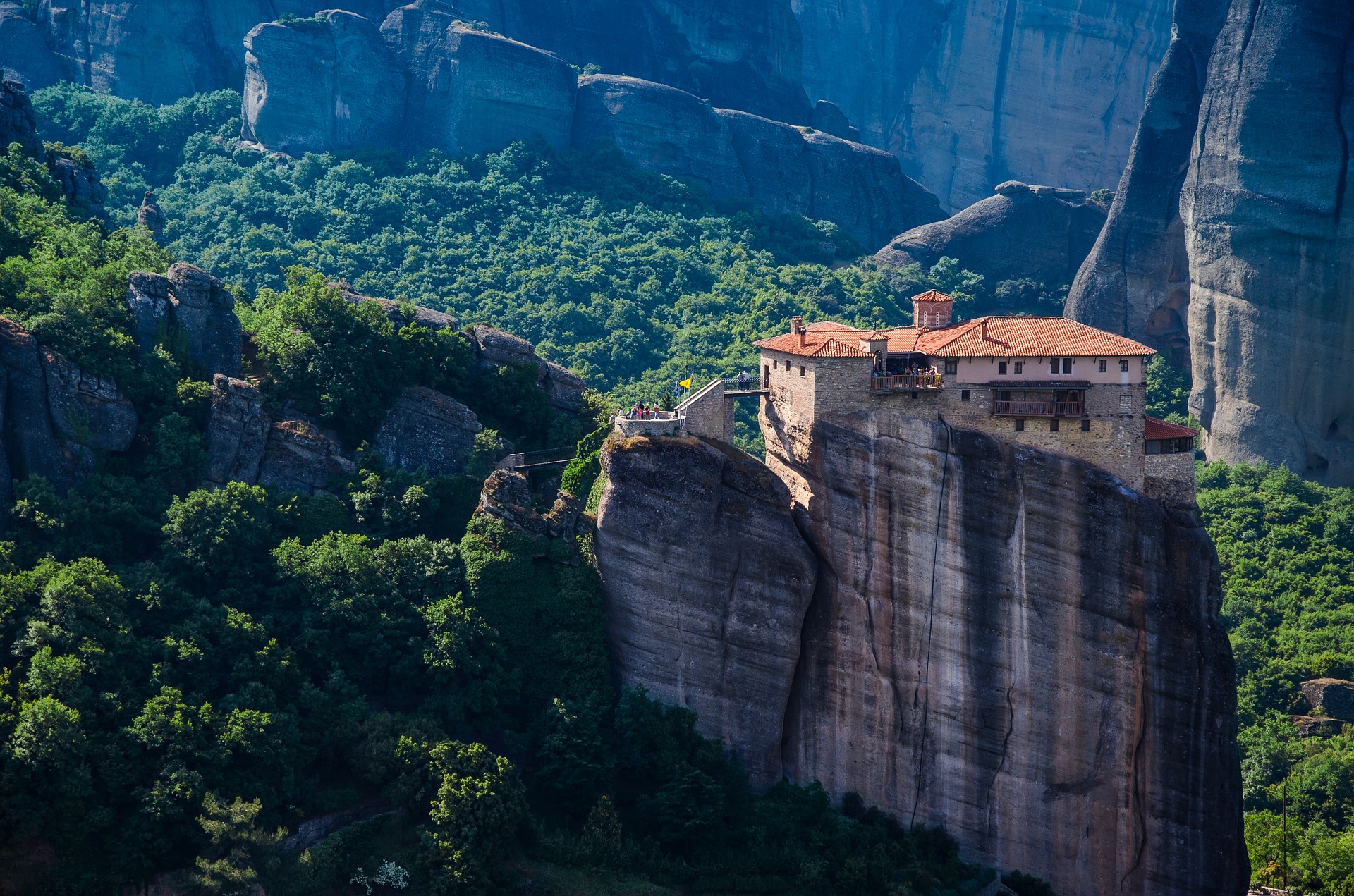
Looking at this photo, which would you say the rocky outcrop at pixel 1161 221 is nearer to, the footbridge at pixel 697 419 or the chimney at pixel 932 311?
the chimney at pixel 932 311

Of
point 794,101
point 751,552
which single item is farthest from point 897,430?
point 794,101

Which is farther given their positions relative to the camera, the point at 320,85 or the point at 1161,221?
the point at 320,85

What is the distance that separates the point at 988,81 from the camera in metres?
159

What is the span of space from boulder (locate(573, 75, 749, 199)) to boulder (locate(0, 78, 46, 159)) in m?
48.9

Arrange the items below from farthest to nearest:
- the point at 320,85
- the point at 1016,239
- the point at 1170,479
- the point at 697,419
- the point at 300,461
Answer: the point at 1016,239
the point at 320,85
the point at 300,461
the point at 697,419
the point at 1170,479

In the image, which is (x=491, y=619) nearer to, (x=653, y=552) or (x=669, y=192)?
(x=653, y=552)

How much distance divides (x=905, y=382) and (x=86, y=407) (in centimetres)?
3187

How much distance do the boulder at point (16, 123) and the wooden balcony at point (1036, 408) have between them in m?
51.2

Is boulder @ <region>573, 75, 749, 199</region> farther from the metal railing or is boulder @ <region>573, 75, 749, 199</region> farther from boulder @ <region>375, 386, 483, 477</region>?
boulder @ <region>375, 386, 483, 477</region>

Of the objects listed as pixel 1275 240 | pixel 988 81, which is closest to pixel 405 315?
pixel 1275 240

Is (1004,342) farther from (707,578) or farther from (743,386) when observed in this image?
(707,578)

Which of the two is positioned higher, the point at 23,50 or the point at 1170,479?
the point at 23,50

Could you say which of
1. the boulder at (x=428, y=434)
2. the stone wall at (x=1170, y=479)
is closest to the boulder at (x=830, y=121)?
the boulder at (x=428, y=434)

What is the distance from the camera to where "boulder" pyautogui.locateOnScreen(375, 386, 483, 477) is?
73.1m
